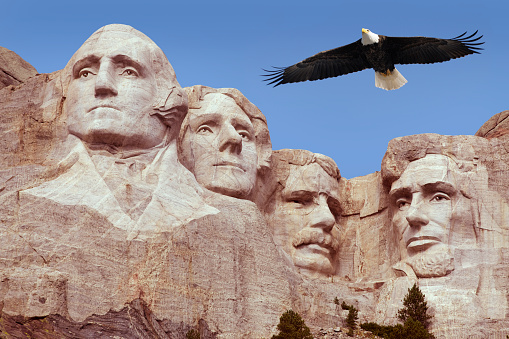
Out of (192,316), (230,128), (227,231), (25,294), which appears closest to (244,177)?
(230,128)

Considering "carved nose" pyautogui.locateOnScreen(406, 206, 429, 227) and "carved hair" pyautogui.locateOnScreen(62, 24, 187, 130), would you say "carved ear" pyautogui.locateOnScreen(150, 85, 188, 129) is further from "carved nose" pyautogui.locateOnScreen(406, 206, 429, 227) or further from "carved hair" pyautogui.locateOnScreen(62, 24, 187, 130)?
"carved nose" pyautogui.locateOnScreen(406, 206, 429, 227)

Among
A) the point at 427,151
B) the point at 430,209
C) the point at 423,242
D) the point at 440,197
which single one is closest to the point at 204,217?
the point at 423,242

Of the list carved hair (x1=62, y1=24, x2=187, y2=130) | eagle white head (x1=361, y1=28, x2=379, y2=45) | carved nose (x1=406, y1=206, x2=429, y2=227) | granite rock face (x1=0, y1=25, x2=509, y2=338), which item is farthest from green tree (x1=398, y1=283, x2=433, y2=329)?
eagle white head (x1=361, y1=28, x2=379, y2=45)

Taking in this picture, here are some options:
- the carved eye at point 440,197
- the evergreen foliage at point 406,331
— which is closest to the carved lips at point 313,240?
the carved eye at point 440,197

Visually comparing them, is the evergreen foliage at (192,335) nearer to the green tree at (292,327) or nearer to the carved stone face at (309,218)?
the green tree at (292,327)

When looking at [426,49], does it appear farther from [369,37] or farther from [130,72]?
[130,72]

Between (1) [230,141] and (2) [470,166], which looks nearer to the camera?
(1) [230,141]
